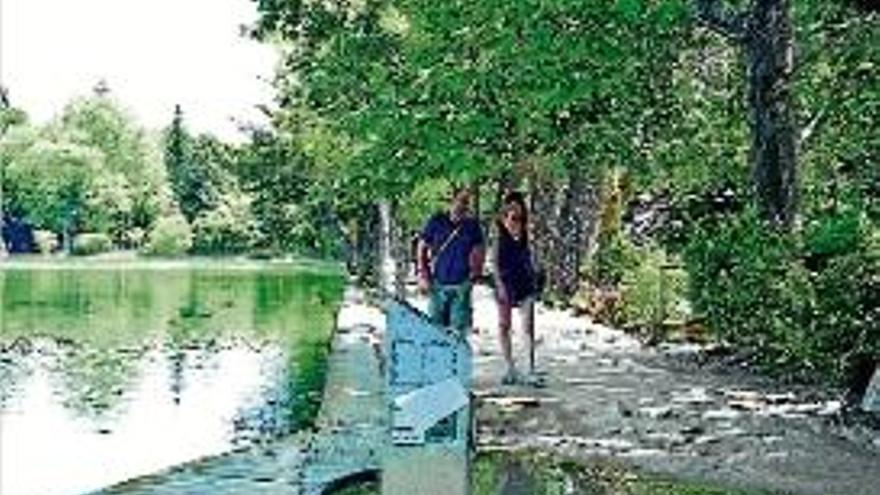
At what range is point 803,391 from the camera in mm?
18000

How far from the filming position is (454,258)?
16.8 meters

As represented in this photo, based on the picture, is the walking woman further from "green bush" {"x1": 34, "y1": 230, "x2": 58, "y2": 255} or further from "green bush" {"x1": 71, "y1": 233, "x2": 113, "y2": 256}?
"green bush" {"x1": 34, "y1": 230, "x2": 58, "y2": 255}

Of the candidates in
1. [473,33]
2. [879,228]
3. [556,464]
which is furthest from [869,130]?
[556,464]

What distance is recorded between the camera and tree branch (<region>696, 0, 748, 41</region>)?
22.2 m

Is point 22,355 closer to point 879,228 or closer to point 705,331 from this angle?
point 705,331

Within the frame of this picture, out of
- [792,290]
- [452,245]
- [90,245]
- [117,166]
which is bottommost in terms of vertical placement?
[792,290]

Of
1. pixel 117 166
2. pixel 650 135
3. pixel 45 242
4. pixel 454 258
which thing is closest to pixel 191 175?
pixel 117 166

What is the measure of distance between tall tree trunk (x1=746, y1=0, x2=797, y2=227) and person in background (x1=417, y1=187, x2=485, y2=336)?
6849mm

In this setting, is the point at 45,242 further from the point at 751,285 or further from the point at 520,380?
the point at 520,380

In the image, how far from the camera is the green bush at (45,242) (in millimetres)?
156250

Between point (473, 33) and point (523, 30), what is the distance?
3.76 m

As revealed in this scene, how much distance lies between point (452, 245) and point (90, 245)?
14347 cm

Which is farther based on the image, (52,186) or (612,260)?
(52,186)

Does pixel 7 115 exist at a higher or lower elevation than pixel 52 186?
higher
